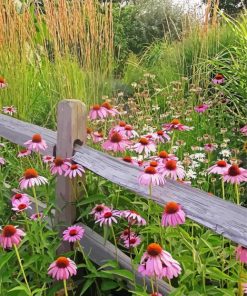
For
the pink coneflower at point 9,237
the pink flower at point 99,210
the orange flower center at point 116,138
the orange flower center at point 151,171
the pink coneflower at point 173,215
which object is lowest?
the pink flower at point 99,210

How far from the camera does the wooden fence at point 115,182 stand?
1.46 m

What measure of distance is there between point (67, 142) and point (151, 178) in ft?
2.17

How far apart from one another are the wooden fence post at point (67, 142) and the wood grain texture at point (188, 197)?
53mm

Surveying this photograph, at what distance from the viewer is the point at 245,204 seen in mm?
2887

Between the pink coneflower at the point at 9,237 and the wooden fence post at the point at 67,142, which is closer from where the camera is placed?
the pink coneflower at the point at 9,237

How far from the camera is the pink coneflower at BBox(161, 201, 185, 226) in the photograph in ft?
4.95

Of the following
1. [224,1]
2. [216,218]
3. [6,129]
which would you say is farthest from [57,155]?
[224,1]

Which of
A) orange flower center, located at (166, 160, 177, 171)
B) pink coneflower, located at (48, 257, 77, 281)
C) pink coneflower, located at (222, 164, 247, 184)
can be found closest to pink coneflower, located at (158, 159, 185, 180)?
orange flower center, located at (166, 160, 177, 171)

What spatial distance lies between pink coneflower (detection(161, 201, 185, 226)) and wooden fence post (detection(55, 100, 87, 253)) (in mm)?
762

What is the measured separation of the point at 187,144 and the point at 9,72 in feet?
5.26

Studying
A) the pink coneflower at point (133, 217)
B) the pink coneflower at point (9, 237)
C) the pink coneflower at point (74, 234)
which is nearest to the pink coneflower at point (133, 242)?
the pink coneflower at point (133, 217)

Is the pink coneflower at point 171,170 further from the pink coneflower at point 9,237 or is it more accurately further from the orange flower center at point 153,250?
the pink coneflower at point 9,237

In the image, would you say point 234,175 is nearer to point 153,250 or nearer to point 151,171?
point 151,171

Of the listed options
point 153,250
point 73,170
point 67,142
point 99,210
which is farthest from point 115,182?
point 153,250
